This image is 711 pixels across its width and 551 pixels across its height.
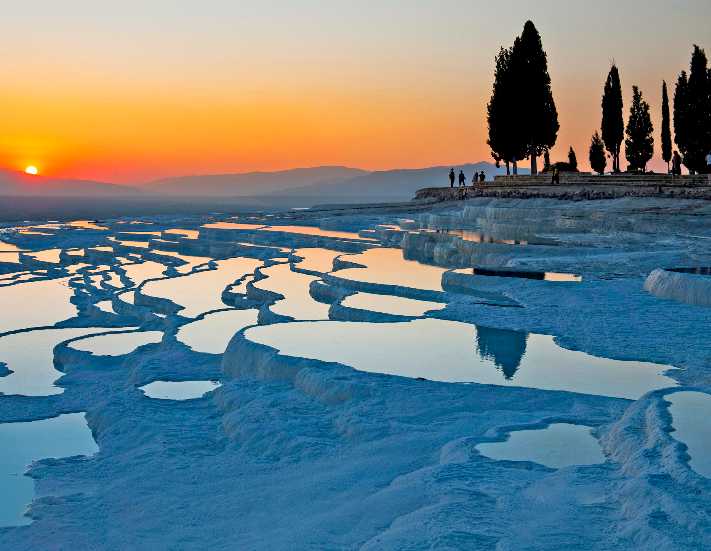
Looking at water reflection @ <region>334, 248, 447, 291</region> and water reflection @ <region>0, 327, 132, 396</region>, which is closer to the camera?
water reflection @ <region>0, 327, 132, 396</region>

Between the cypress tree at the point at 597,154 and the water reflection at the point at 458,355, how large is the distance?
44142 mm

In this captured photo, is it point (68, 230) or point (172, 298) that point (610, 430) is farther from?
point (68, 230)

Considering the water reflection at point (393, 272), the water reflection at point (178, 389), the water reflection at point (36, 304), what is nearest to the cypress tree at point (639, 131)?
the water reflection at point (393, 272)

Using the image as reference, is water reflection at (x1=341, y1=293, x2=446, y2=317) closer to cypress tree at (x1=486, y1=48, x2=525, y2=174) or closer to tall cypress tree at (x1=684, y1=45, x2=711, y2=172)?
tall cypress tree at (x1=684, y1=45, x2=711, y2=172)

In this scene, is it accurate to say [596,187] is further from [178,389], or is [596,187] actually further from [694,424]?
[694,424]

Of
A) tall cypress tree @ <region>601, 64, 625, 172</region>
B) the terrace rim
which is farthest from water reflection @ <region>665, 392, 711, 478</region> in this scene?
tall cypress tree @ <region>601, 64, 625, 172</region>

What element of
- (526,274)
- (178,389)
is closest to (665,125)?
(526,274)

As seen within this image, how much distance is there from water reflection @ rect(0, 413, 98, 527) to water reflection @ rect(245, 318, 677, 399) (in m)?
2.41

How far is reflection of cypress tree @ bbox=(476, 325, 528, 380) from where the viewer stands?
31.7 feet

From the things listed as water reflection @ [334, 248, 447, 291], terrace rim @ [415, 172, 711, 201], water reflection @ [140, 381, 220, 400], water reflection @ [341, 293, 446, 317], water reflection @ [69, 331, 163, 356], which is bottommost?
water reflection @ [140, 381, 220, 400]

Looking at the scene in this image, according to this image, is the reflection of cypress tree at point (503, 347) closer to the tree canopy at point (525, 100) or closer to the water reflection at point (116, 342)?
the water reflection at point (116, 342)

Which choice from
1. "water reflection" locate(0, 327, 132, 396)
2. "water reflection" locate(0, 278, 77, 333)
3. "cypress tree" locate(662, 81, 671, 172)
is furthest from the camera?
"cypress tree" locate(662, 81, 671, 172)

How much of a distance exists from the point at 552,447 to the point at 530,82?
41.1 metres

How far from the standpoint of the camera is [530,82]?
45.5 meters
